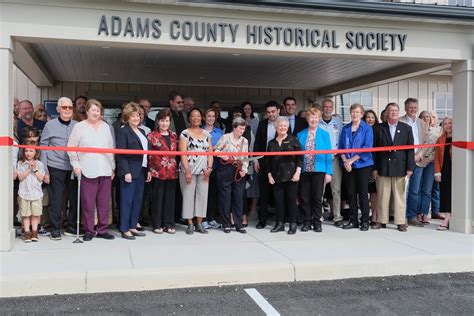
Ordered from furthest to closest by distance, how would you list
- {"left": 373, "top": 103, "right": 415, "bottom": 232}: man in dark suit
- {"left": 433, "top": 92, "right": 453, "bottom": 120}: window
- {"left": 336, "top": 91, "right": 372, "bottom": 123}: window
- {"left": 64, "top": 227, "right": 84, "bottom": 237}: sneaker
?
{"left": 433, "top": 92, "right": 453, "bottom": 120}: window
{"left": 336, "top": 91, "right": 372, "bottom": 123}: window
{"left": 373, "top": 103, "right": 415, "bottom": 232}: man in dark suit
{"left": 64, "top": 227, "right": 84, "bottom": 237}: sneaker

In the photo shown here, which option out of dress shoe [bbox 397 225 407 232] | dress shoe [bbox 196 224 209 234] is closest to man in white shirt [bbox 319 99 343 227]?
dress shoe [bbox 397 225 407 232]

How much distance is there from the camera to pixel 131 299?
470cm

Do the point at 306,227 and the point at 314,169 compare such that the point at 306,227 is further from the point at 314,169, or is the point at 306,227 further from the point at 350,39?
the point at 350,39

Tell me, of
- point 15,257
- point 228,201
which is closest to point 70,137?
point 15,257

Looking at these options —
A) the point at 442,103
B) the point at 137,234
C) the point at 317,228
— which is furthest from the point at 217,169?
the point at 442,103

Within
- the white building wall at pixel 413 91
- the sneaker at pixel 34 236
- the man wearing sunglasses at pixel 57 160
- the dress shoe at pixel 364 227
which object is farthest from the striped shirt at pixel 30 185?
the white building wall at pixel 413 91

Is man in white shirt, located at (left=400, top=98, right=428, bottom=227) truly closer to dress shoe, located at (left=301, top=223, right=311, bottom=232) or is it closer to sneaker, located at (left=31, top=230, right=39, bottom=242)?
dress shoe, located at (left=301, top=223, right=311, bottom=232)

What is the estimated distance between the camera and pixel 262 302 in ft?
15.3

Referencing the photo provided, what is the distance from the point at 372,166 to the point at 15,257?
5222 millimetres

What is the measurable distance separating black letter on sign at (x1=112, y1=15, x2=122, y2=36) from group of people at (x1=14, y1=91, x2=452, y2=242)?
0.99 m

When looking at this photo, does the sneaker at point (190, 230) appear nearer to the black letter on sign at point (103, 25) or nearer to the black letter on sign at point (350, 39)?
the black letter on sign at point (103, 25)

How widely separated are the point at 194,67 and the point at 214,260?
513cm

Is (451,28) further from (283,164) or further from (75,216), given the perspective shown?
(75,216)

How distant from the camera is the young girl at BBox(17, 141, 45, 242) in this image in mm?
6434
